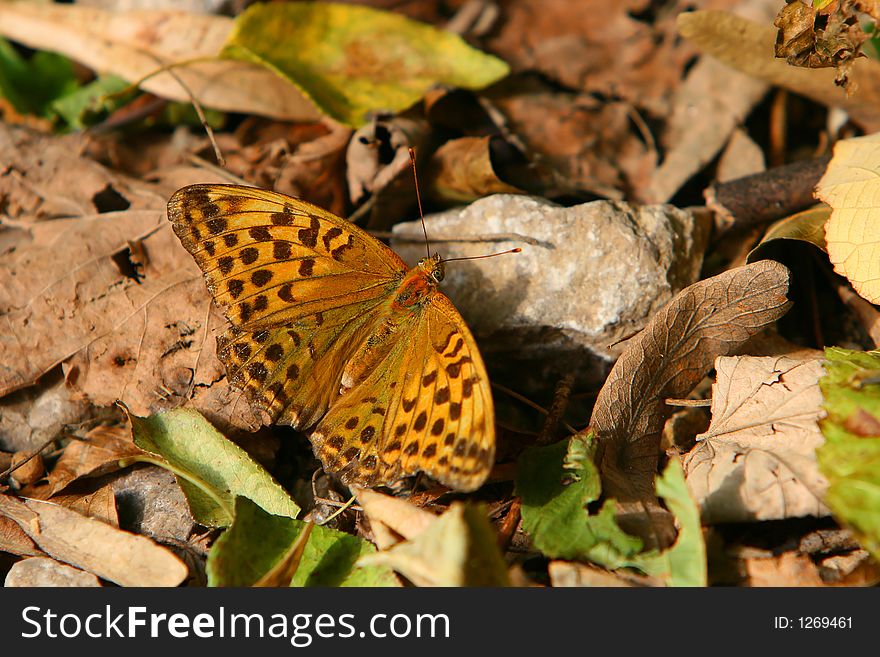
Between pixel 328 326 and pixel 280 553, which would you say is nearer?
pixel 280 553

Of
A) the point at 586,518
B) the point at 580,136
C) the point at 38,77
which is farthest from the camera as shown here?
the point at 38,77

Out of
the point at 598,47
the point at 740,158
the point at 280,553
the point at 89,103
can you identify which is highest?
the point at 598,47

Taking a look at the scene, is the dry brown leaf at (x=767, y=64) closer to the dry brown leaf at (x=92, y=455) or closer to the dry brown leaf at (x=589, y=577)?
the dry brown leaf at (x=589, y=577)

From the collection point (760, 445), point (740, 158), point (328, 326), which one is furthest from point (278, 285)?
point (740, 158)

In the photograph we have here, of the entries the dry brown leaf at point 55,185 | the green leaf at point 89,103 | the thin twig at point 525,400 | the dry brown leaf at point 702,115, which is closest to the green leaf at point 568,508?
the thin twig at point 525,400

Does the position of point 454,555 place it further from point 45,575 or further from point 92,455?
point 92,455
